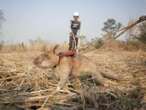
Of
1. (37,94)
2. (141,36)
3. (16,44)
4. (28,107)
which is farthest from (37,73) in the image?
(141,36)

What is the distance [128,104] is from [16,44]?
9.13m

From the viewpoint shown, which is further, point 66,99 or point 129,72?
point 129,72

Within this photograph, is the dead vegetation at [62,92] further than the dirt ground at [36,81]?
No

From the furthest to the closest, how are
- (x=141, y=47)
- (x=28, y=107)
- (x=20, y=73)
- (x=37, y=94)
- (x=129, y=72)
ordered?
1. (x=141, y=47)
2. (x=129, y=72)
3. (x=20, y=73)
4. (x=37, y=94)
5. (x=28, y=107)

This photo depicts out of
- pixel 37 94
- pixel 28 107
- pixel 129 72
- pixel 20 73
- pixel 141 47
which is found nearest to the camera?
pixel 28 107

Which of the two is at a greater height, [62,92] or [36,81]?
[36,81]

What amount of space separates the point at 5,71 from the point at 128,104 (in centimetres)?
297

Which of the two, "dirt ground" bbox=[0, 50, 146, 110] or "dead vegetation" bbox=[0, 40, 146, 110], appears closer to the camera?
"dead vegetation" bbox=[0, 40, 146, 110]

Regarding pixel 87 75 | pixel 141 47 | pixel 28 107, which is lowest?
pixel 28 107

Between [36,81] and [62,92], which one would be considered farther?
[36,81]

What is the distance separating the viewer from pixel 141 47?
1465cm

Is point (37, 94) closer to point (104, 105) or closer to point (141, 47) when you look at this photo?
point (104, 105)

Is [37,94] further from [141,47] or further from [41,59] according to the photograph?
[141,47]

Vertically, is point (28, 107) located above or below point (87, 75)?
below
